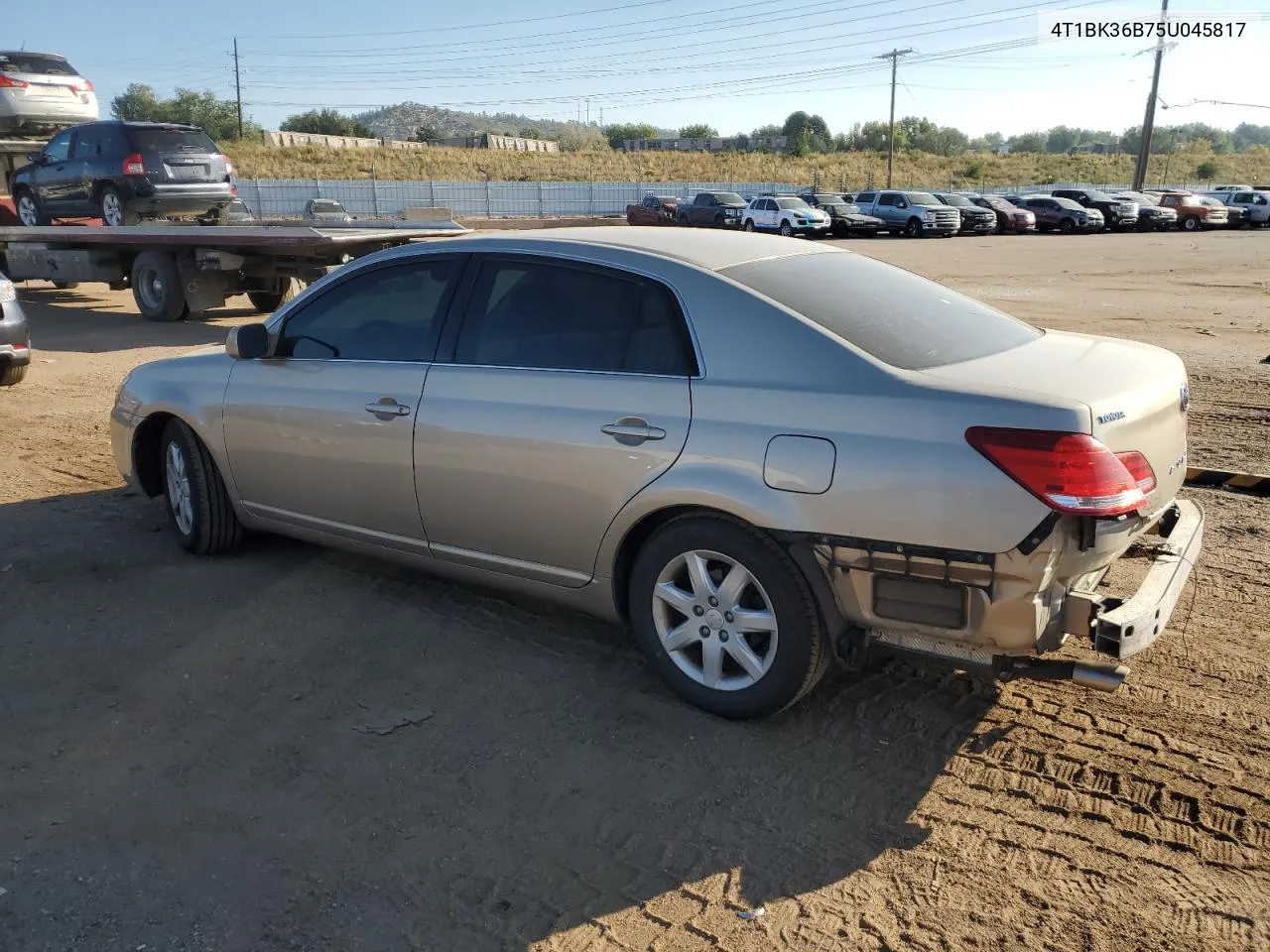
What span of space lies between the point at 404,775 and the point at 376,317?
2.13 m

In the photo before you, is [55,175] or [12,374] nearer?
[12,374]

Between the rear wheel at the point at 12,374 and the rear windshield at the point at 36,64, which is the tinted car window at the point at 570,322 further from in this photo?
the rear windshield at the point at 36,64

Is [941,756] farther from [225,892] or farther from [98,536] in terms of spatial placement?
[98,536]

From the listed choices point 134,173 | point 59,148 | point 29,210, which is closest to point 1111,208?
point 134,173

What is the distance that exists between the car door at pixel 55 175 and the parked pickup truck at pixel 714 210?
25969 millimetres

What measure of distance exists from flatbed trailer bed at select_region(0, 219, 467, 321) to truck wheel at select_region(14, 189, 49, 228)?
7.07 feet

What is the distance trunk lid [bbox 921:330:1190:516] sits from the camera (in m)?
3.12

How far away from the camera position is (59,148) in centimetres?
1688

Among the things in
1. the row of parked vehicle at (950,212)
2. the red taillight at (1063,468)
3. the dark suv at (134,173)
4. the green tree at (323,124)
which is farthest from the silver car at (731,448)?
the green tree at (323,124)

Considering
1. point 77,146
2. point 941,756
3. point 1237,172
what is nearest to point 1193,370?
point 941,756

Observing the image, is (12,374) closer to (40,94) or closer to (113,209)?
(113,209)

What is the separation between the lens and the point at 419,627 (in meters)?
4.48

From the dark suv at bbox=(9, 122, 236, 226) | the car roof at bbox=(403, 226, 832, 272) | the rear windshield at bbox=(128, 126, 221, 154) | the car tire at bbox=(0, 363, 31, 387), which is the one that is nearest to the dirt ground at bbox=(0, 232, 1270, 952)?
the car roof at bbox=(403, 226, 832, 272)

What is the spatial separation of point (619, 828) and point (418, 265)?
2.56m
